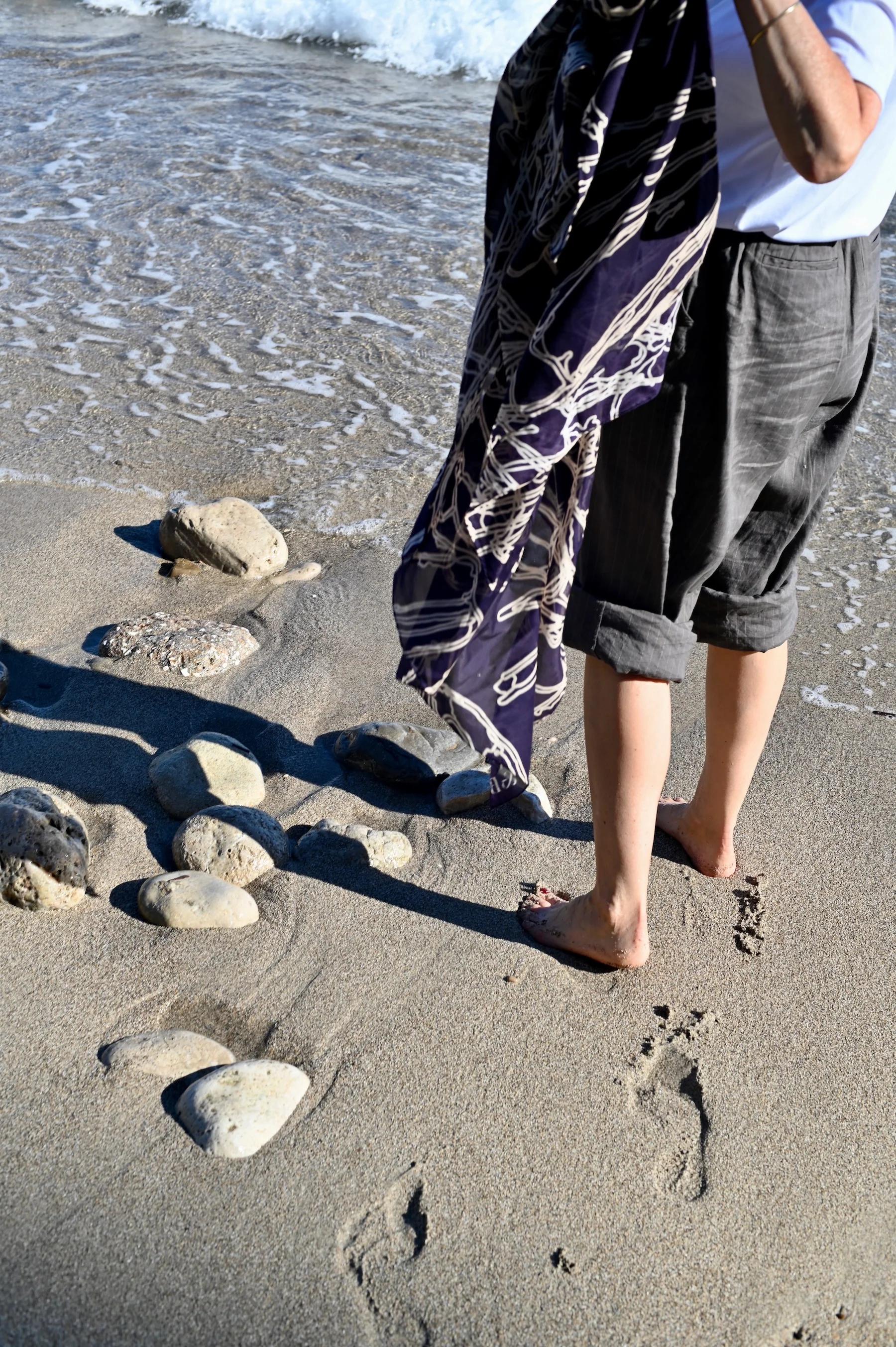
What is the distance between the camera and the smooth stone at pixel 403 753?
2463 millimetres

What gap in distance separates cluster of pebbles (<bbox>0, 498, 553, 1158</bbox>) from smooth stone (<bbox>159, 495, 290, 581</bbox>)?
0.38 metres

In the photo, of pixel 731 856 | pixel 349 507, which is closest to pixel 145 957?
pixel 731 856

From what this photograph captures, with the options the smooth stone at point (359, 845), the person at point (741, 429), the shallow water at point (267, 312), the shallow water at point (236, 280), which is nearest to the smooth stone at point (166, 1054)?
the smooth stone at point (359, 845)

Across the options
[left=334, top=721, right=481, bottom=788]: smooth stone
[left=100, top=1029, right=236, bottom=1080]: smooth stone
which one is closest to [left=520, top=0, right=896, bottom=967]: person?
[left=334, top=721, right=481, bottom=788]: smooth stone

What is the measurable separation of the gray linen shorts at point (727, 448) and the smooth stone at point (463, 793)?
0.69 meters

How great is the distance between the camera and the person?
132 centimetres

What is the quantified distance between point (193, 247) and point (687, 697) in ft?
13.9

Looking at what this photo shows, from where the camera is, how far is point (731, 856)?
2.27 metres

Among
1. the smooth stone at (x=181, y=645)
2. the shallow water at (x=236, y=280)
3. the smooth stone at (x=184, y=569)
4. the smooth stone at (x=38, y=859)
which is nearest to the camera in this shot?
the smooth stone at (x=38, y=859)

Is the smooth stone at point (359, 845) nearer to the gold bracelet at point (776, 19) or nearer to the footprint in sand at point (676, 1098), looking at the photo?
the footprint in sand at point (676, 1098)

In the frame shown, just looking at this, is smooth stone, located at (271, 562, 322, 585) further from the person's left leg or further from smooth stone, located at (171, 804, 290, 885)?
the person's left leg

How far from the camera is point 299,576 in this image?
3.26m

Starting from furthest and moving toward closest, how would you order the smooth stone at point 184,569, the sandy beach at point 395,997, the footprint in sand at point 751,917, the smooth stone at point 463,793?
the smooth stone at point 184,569 < the smooth stone at point 463,793 < the footprint in sand at point 751,917 < the sandy beach at point 395,997

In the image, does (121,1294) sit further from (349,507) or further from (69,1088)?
(349,507)
